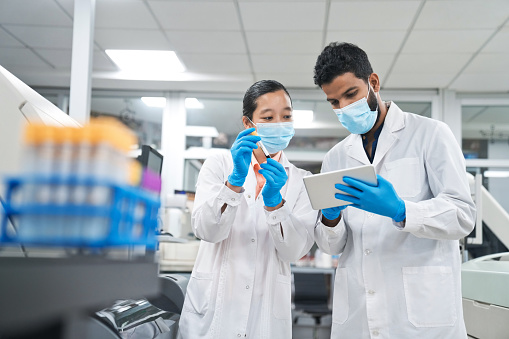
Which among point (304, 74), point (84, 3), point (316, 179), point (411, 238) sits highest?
point (304, 74)

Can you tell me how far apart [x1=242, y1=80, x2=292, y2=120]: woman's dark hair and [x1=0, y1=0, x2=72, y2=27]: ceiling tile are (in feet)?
8.56

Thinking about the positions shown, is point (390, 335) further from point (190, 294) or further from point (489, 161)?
point (489, 161)

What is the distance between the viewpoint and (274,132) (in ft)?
5.06

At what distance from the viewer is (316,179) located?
121 centimetres

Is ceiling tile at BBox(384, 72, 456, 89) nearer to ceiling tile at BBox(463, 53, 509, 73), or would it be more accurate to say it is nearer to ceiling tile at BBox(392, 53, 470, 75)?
ceiling tile at BBox(392, 53, 470, 75)

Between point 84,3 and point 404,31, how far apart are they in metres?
2.51

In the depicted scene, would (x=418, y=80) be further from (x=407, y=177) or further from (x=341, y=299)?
(x=341, y=299)

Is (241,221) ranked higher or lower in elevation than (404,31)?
lower

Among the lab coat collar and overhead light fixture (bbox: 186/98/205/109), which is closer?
the lab coat collar

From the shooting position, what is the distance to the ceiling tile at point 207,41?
3.95 meters

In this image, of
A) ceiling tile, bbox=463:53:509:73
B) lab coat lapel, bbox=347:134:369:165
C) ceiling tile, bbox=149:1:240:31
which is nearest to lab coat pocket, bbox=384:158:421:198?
lab coat lapel, bbox=347:134:369:165

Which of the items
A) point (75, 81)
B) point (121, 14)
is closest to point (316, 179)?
point (75, 81)

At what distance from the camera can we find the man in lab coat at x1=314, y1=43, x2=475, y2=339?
4.06 ft

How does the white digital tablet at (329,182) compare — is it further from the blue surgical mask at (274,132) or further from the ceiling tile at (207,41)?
the ceiling tile at (207,41)
